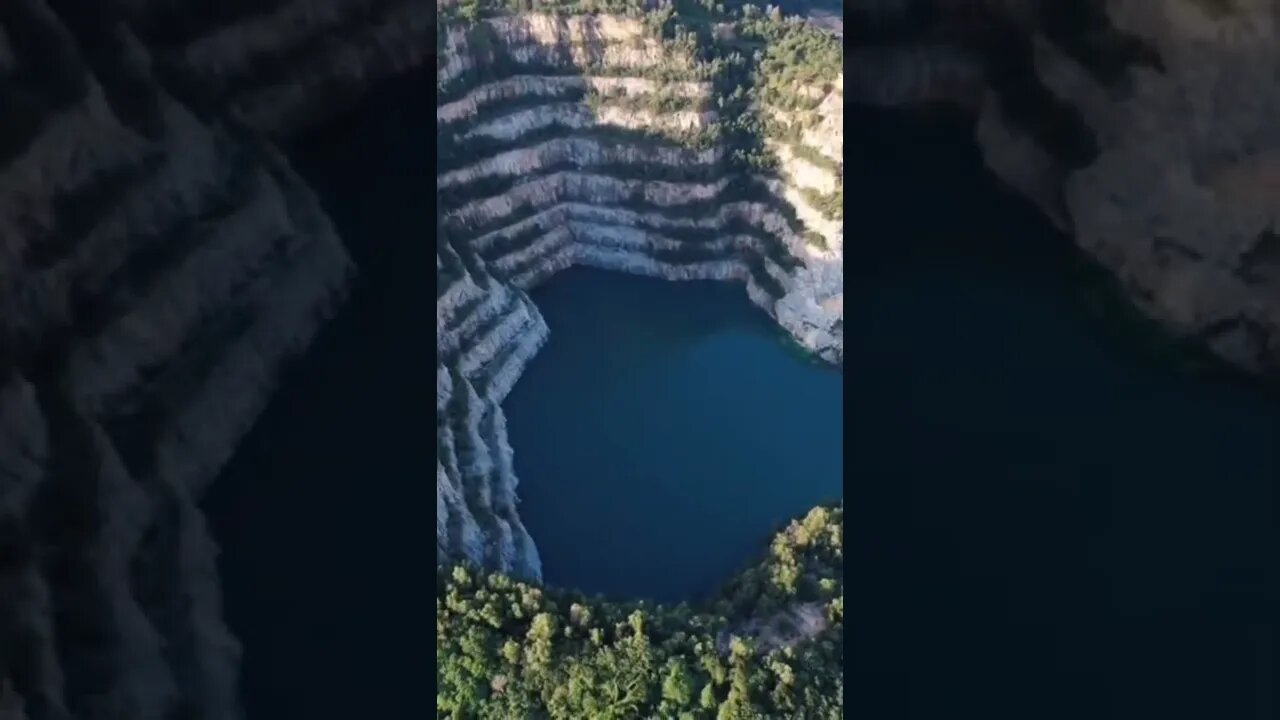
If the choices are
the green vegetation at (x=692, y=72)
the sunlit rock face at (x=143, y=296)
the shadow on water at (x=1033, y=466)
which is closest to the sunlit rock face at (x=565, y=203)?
the green vegetation at (x=692, y=72)

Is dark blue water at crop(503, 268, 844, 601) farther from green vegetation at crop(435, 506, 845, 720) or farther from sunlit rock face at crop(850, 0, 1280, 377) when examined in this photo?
sunlit rock face at crop(850, 0, 1280, 377)

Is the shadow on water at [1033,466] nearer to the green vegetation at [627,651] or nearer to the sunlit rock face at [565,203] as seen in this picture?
the sunlit rock face at [565,203]

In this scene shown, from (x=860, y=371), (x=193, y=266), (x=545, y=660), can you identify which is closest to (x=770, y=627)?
(x=545, y=660)

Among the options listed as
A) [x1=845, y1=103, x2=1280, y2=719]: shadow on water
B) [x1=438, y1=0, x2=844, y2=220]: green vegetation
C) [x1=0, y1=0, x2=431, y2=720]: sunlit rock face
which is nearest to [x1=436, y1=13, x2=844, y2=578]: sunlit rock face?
[x1=438, y1=0, x2=844, y2=220]: green vegetation

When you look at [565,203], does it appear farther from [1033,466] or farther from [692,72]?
[1033,466]

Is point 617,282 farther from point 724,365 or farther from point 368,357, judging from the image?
point 368,357

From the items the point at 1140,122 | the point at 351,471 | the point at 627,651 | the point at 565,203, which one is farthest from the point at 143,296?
the point at 1140,122
